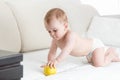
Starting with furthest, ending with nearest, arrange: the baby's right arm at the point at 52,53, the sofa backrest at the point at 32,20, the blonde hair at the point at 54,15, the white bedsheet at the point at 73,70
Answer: the sofa backrest at the point at 32,20, the baby's right arm at the point at 52,53, the blonde hair at the point at 54,15, the white bedsheet at the point at 73,70

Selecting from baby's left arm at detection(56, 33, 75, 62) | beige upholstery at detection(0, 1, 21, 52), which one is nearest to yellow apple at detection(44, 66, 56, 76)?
baby's left arm at detection(56, 33, 75, 62)

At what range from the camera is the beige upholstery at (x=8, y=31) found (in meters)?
2.00

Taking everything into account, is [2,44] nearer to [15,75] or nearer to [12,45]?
[12,45]

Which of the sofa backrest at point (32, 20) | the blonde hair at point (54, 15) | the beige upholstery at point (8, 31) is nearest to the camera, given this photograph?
the blonde hair at point (54, 15)

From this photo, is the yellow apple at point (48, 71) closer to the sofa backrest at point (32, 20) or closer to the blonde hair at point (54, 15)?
the blonde hair at point (54, 15)

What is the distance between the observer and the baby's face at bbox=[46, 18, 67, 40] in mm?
1670

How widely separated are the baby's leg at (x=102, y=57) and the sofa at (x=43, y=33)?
45 mm

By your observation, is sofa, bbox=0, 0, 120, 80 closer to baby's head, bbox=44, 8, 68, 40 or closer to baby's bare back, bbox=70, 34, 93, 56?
baby's bare back, bbox=70, 34, 93, 56

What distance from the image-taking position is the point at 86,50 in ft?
6.12

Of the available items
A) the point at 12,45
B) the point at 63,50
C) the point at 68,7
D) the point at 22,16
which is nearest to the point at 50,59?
the point at 63,50

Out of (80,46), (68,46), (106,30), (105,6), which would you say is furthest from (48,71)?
(105,6)

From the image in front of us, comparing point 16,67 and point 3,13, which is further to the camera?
point 3,13

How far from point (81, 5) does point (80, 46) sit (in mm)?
892

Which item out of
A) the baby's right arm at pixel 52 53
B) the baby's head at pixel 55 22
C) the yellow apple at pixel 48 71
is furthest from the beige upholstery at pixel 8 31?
the yellow apple at pixel 48 71
